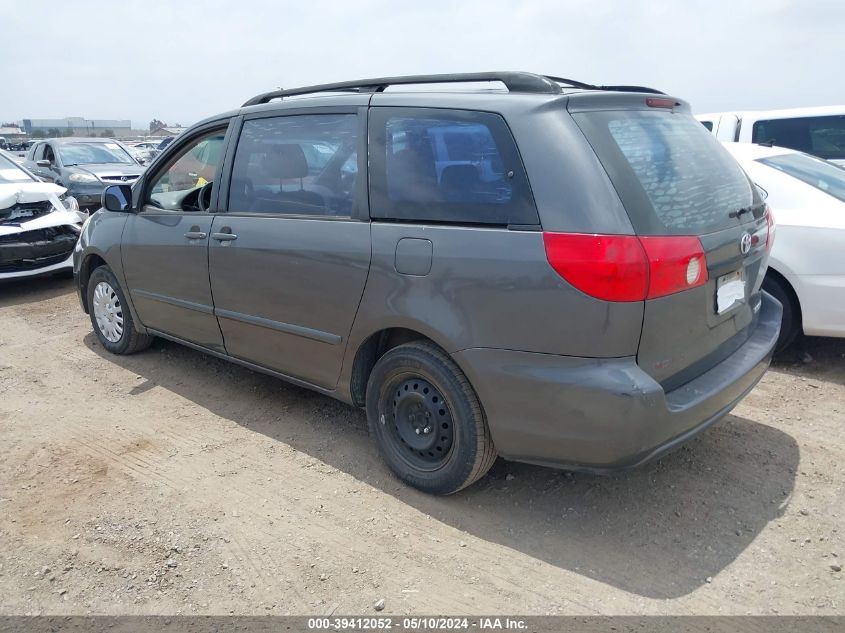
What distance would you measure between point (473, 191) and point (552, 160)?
0.38m

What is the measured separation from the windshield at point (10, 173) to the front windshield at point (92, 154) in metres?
3.37

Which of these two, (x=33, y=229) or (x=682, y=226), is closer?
(x=682, y=226)

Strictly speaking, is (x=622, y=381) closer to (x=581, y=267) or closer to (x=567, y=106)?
(x=581, y=267)

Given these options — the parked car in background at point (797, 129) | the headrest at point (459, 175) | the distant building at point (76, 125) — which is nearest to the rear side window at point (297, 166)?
the headrest at point (459, 175)

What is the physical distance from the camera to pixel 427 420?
3182 millimetres

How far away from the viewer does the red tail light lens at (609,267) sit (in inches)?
98.3

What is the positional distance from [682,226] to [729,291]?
1.65 feet

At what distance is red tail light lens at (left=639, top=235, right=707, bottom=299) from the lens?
→ 253cm

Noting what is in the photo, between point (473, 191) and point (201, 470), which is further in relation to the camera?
point (201, 470)

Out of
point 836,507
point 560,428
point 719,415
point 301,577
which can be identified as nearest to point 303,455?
point 301,577

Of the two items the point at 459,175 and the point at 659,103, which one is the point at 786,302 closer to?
the point at 659,103

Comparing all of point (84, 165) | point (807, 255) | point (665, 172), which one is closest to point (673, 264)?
point (665, 172)

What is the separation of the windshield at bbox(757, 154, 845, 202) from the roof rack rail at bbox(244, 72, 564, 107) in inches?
106

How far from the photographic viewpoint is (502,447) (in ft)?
9.47
